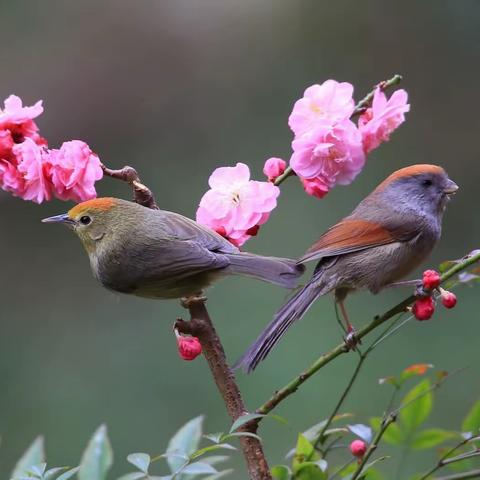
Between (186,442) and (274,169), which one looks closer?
(186,442)

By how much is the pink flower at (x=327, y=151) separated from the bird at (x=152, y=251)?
28 cm

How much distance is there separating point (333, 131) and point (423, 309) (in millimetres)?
444

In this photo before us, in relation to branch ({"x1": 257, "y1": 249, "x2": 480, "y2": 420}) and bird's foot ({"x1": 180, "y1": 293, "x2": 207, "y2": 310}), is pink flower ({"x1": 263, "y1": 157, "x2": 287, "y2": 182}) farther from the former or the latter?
branch ({"x1": 257, "y1": 249, "x2": 480, "y2": 420})

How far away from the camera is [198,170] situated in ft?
19.9

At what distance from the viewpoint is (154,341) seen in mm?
5234

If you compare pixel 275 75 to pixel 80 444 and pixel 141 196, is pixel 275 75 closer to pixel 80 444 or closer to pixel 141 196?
pixel 80 444

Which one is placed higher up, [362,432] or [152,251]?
[152,251]

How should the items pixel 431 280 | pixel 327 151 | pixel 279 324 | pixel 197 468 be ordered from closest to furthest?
pixel 197 468
pixel 431 280
pixel 327 151
pixel 279 324

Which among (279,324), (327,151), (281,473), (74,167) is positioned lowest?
(281,473)

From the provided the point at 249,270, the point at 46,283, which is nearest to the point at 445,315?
the point at 46,283

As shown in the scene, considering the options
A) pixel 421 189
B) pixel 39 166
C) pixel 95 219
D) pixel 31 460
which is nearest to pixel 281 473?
pixel 31 460

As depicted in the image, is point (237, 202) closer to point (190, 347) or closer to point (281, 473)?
point (190, 347)

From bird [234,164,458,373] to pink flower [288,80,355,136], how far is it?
539 millimetres

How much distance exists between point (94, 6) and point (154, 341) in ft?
11.5
